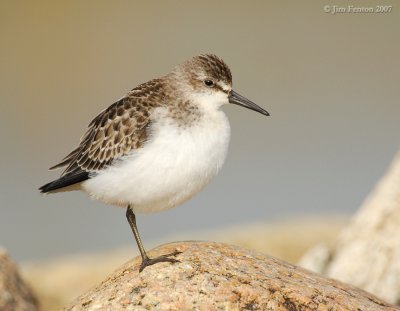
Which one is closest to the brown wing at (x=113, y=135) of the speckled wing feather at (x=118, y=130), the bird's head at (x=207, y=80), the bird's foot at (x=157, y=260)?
the speckled wing feather at (x=118, y=130)

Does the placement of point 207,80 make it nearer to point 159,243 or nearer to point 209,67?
point 209,67

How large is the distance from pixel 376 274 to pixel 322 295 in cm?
405

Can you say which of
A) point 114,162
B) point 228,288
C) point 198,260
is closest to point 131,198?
point 114,162

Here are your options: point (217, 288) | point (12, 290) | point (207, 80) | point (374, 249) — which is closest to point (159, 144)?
point (207, 80)

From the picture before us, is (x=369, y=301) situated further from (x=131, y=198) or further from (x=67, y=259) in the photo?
(x=67, y=259)

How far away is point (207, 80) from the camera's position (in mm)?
Answer: 8711

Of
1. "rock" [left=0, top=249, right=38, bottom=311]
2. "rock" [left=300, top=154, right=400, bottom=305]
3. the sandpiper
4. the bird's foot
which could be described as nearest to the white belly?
the sandpiper

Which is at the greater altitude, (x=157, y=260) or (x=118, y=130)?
(x=118, y=130)

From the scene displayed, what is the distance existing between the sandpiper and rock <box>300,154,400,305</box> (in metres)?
3.51

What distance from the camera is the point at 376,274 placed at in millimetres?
11242

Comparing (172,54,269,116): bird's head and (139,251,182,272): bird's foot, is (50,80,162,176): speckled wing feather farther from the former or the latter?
(139,251,182,272): bird's foot

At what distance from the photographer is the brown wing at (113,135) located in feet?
27.2

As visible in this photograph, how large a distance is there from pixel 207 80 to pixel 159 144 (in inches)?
45.1

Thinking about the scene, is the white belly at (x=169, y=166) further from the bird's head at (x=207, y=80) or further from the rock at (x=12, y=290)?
the rock at (x=12, y=290)
